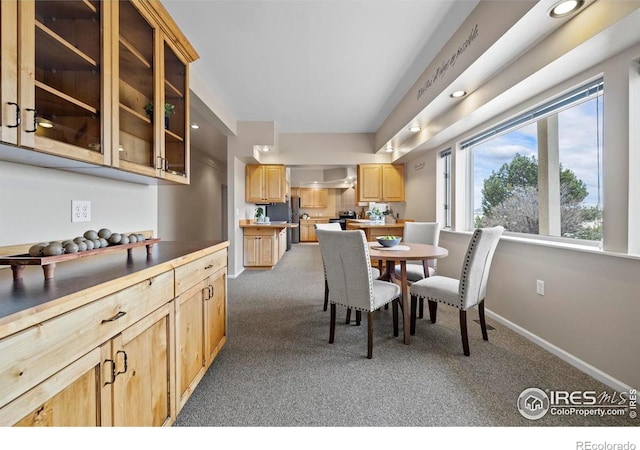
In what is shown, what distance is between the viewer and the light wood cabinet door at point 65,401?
655mm

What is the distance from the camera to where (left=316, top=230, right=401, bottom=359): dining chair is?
2051 millimetres

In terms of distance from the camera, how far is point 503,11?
1.75 metres

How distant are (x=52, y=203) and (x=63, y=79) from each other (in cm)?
61

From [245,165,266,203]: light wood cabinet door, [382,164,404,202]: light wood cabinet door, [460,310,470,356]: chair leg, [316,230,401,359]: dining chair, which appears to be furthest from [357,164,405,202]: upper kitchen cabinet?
[460,310,470,356]: chair leg

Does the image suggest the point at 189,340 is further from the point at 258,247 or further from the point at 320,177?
the point at 320,177

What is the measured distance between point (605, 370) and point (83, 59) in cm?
338

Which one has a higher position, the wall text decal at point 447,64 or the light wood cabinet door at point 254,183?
the wall text decal at point 447,64

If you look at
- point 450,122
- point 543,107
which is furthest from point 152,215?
point 543,107

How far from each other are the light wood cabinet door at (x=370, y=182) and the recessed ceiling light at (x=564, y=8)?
3.73 m

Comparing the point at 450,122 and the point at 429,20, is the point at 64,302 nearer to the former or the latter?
the point at 429,20

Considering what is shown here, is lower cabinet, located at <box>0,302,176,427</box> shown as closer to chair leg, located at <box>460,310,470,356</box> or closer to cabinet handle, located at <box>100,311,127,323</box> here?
cabinet handle, located at <box>100,311,127,323</box>

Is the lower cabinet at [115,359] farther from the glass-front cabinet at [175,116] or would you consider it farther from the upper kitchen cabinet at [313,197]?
the upper kitchen cabinet at [313,197]

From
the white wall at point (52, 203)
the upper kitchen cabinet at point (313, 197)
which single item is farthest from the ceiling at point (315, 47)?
the upper kitchen cabinet at point (313, 197)

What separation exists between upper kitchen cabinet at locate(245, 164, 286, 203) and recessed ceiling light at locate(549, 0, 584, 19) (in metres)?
4.27
